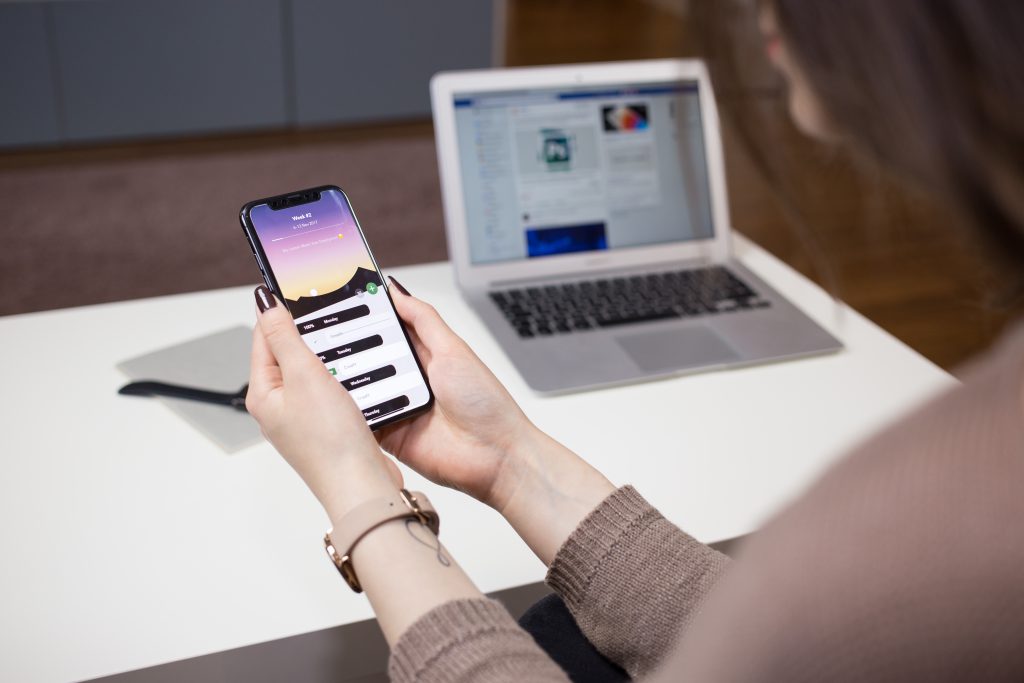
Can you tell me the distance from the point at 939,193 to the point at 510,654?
0.37m

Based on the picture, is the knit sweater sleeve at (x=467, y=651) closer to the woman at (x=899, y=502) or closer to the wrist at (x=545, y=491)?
the woman at (x=899, y=502)

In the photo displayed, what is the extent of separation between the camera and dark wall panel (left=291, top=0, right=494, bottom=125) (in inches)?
125

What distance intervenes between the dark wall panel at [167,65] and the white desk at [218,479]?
2171 mm

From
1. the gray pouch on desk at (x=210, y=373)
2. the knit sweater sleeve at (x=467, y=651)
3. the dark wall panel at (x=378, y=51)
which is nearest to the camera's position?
the knit sweater sleeve at (x=467, y=651)

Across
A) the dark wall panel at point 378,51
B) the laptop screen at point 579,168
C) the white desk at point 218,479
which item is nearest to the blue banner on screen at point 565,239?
the laptop screen at point 579,168

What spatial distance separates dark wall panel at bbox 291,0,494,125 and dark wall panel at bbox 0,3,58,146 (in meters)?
0.77

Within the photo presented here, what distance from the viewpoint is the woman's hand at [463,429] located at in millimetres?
813

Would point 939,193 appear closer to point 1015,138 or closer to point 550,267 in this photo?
point 1015,138

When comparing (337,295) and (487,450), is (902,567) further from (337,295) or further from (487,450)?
(337,295)

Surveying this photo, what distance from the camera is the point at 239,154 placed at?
3.19 meters

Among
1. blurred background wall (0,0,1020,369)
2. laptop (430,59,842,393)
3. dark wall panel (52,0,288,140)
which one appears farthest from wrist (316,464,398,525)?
dark wall panel (52,0,288,140)

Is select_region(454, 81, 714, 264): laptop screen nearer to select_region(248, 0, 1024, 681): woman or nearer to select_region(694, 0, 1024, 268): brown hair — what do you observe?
select_region(248, 0, 1024, 681): woman

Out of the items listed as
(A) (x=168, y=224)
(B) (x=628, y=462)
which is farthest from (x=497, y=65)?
(B) (x=628, y=462)

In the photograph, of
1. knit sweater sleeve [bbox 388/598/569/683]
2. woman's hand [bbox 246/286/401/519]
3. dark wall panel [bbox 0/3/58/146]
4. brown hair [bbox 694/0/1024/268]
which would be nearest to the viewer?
brown hair [bbox 694/0/1024/268]
